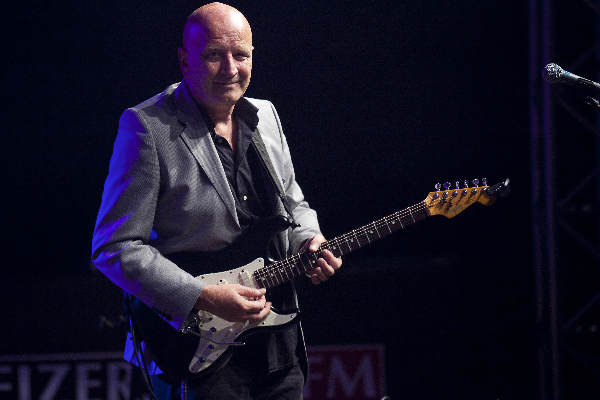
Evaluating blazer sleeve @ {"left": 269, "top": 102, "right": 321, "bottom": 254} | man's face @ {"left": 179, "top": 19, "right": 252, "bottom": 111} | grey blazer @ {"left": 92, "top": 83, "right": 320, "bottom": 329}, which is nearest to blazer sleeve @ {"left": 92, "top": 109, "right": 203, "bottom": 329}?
grey blazer @ {"left": 92, "top": 83, "right": 320, "bottom": 329}

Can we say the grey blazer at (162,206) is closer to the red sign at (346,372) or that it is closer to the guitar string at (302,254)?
the guitar string at (302,254)

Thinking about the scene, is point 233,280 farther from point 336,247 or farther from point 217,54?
point 217,54

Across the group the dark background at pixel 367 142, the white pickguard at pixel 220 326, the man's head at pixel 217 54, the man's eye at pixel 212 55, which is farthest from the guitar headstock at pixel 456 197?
the dark background at pixel 367 142

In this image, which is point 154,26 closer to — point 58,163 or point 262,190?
point 58,163

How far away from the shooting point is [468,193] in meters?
2.64

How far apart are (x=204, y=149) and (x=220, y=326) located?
59cm

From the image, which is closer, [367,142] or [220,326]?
[220,326]

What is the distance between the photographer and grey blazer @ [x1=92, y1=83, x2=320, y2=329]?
2.22m

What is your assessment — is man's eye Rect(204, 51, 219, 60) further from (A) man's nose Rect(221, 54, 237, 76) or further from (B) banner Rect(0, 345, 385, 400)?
(B) banner Rect(0, 345, 385, 400)

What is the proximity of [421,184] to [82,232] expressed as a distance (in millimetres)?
2204

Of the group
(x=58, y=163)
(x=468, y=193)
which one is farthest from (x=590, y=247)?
(x=58, y=163)

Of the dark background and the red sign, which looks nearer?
the red sign

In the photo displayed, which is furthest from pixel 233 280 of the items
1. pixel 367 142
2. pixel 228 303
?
pixel 367 142

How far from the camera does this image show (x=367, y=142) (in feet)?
15.4
